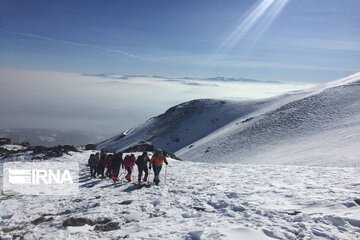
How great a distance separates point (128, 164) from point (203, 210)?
10.6 meters

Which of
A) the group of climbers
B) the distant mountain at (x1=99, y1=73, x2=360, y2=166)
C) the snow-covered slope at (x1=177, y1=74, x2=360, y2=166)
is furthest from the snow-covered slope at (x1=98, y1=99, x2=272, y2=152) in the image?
the group of climbers

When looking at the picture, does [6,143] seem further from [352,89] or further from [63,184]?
[352,89]

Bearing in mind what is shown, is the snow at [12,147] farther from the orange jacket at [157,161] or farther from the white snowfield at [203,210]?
the orange jacket at [157,161]

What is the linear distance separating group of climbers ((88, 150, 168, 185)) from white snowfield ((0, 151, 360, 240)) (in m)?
1.22

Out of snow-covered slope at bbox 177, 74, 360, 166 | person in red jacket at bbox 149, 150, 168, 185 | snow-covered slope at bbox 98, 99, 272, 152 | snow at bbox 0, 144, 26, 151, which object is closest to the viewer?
person in red jacket at bbox 149, 150, 168, 185

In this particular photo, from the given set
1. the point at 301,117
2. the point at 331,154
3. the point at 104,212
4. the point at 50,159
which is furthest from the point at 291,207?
the point at 301,117

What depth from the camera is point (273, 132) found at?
68.4 meters

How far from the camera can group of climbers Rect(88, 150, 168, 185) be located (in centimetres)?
2200

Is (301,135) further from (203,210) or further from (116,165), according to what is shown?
(203,210)

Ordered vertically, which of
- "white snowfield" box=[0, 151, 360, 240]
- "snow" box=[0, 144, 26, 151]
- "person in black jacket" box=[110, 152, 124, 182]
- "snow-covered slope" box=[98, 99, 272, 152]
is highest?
"snow-covered slope" box=[98, 99, 272, 152]

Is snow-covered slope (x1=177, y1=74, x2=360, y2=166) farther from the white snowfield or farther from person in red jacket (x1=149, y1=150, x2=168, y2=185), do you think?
person in red jacket (x1=149, y1=150, x2=168, y2=185)

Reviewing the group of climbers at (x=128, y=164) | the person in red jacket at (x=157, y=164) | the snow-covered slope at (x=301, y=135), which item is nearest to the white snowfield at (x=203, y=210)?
the person in red jacket at (x=157, y=164)

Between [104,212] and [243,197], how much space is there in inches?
245

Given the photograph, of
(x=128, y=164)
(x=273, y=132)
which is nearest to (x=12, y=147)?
(x=128, y=164)
